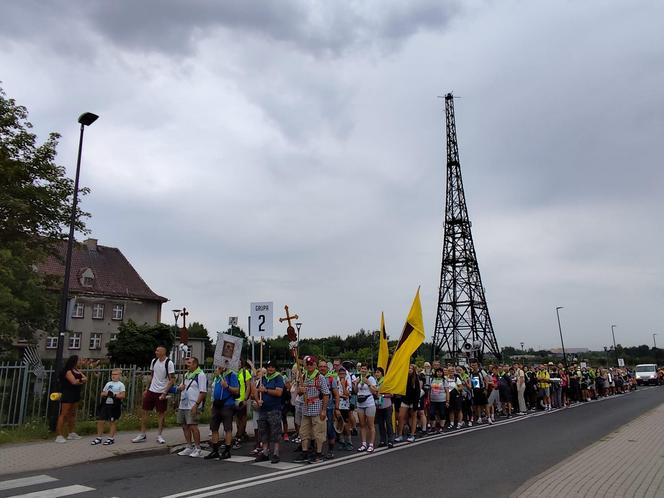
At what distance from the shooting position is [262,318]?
40.5ft

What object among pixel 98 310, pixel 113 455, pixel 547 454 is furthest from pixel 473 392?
pixel 98 310

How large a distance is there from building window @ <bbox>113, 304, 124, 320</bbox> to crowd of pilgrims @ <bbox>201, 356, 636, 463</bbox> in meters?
39.8

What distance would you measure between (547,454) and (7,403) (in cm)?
1197

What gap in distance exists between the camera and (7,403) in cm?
1202

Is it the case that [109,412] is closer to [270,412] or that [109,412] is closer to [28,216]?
[270,412]

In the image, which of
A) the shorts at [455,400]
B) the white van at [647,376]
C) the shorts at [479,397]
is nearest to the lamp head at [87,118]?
the shorts at [455,400]

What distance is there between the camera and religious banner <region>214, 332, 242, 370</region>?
36.3ft

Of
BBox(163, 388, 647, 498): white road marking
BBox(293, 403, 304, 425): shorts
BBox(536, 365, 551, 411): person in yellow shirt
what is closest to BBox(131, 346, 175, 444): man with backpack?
BBox(293, 403, 304, 425): shorts

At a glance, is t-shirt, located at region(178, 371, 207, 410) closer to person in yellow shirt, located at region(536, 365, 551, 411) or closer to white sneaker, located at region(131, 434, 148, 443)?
white sneaker, located at region(131, 434, 148, 443)

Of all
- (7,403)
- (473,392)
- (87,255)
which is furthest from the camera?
(87,255)

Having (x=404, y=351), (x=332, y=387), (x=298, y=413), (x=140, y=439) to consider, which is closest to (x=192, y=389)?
(x=140, y=439)

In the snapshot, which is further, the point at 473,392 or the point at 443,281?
the point at 443,281

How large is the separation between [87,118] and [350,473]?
1064cm

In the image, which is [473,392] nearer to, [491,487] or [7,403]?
[491,487]
